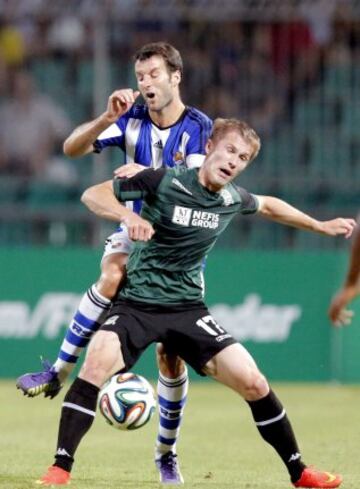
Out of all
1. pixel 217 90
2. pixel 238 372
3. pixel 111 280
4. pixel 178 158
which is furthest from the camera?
pixel 217 90

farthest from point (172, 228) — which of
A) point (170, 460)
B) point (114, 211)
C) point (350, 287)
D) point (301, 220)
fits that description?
point (170, 460)

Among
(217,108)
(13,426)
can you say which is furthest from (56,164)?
(13,426)

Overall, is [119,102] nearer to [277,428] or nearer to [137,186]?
[137,186]

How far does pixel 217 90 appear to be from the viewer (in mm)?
17672

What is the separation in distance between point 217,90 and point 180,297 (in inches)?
369

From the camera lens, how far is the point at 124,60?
58.2ft

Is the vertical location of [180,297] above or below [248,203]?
below

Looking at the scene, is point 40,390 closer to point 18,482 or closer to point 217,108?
point 18,482

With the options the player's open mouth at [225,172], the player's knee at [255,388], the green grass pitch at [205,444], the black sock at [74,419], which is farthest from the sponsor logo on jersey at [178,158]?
the green grass pitch at [205,444]

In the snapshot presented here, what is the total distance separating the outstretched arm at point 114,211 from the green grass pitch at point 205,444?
149 centimetres

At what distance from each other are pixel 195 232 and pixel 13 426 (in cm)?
505

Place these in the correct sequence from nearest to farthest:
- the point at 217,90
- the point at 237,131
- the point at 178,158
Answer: the point at 237,131 → the point at 178,158 → the point at 217,90

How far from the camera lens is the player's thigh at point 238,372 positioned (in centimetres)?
831

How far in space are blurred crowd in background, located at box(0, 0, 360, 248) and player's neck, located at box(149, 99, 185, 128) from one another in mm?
7792
